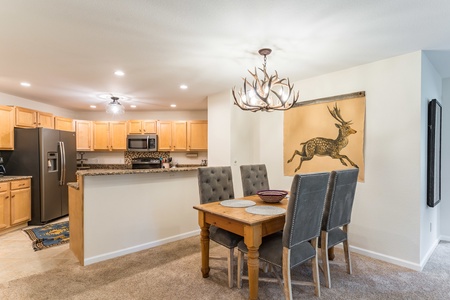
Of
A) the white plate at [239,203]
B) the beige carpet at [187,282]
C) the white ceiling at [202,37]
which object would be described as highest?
the white ceiling at [202,37]

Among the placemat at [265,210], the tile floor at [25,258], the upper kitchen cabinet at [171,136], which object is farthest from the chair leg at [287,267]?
the upper kitchen cabinet at [171,136]

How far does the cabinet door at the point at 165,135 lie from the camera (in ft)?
19.4

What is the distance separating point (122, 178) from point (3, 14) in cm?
192

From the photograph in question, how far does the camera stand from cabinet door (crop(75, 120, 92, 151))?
573cm

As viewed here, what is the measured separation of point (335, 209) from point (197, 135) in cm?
405

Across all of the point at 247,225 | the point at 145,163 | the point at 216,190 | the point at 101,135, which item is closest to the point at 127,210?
the point at 216,190

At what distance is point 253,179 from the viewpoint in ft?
10.6

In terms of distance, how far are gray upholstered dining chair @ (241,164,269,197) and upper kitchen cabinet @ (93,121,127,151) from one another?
3.89 metres

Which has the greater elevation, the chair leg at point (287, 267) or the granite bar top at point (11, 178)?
the granite bar top at point (11, 178)

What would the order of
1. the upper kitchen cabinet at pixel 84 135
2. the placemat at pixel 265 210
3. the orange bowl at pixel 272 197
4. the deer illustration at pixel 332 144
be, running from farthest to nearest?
the upper kitchen cabinet at pixel 84 135 < the deer illustration at pixel 332 144 < the orange bowl at pixel 272 197 < the placemat at pixel 265 210

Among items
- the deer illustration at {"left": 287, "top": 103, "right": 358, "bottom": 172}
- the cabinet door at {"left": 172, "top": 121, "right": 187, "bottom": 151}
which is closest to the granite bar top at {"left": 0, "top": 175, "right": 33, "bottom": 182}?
the cabinet door at {"left": 172, "top": 121, "right": 187, "bottom": 151}

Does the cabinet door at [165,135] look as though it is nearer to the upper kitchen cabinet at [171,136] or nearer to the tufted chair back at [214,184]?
the upper kitchen cabinet at [171,136]

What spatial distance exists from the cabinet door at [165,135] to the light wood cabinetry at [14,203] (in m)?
2.65

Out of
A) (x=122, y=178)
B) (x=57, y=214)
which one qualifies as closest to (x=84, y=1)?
(x=122, y=178)
